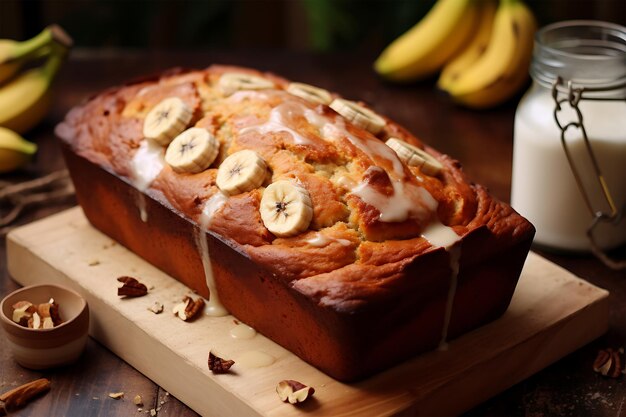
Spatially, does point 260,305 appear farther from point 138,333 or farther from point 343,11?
point 343,11

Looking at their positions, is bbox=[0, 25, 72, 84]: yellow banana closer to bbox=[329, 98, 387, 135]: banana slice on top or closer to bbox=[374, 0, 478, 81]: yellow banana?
bbox=[374, 0, 478, 81]: yellow banana

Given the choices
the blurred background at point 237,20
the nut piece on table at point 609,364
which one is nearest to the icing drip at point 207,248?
the nut piece on table at point 609,364

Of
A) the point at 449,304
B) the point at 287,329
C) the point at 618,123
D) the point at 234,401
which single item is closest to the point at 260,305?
the point at 287,329

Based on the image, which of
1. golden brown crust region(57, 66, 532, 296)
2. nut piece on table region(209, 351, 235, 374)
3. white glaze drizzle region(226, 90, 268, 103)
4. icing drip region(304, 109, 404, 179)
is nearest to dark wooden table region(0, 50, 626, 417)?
nut piece on table region(209, 351, 235, 374)

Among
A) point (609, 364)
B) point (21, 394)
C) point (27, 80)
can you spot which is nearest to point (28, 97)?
point (27, 80)

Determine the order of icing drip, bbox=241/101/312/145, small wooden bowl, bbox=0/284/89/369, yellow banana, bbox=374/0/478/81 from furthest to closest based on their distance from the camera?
yellow banana, bbox=374/0/478/81 → icing drip, bbox=241/101/312/145 → small wooden bowl, bbox=0/284/89/369

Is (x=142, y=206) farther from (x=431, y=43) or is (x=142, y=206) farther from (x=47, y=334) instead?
(x=431, y=43)
